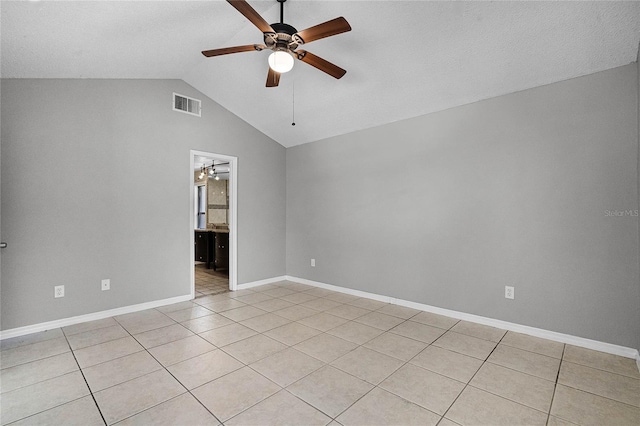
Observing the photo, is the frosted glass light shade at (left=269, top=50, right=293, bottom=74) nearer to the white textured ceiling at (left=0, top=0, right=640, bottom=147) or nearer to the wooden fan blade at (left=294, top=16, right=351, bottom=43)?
the wooden fan blade at (left=294, top=16, right=351, bottom=43)

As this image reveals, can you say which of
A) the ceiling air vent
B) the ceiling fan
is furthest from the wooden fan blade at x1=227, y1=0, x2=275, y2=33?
the ceiling air vent

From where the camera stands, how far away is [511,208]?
3.12 meters

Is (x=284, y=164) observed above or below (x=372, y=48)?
below

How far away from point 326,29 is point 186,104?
285 cm

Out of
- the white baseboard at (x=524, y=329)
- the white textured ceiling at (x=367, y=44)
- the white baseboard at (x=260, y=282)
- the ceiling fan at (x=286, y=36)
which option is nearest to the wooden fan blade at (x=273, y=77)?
the ceiling fan at (x=286, y=36)

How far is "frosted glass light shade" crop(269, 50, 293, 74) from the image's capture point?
7.87 feet

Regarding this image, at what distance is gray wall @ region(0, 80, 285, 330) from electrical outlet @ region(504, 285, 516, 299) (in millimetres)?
4059

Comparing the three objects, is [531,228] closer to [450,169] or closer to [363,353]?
[450,169]

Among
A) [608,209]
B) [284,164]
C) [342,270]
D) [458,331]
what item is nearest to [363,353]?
[458,331]

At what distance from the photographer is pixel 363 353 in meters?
2.63

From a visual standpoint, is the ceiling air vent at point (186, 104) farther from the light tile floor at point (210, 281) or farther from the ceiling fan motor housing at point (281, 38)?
the light tile floor at point (210, 281)

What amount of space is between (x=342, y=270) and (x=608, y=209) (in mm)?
3200

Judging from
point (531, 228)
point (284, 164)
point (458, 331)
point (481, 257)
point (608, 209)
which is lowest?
point (458, 331)

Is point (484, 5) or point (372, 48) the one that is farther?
point (372, 48)
